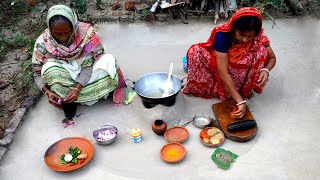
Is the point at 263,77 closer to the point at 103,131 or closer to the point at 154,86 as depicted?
the point at 154,86

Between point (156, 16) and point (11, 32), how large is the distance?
1.93m

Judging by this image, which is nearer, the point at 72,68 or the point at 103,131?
the point at 103,131

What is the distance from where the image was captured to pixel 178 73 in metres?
3.97

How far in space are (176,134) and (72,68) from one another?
3.77ft

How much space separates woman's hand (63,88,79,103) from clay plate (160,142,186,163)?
93cm

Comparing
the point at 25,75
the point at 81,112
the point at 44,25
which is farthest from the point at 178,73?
the point at 44,25

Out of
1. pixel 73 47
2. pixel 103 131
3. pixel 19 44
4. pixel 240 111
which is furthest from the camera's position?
pixel 19 44

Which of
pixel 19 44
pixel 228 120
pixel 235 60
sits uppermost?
pixel 235 60

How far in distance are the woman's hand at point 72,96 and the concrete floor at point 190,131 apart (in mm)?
251

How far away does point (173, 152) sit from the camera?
2975mm

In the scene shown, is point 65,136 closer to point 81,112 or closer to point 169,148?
point 81,112

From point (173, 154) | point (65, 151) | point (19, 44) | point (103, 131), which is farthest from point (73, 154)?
point (19, 44)

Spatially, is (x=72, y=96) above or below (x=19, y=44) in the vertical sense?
above

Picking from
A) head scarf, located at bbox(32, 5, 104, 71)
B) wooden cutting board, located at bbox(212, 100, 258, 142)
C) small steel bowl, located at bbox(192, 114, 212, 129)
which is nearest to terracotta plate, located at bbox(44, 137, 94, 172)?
head scarf, located at bbox(32, 5, 104, 71)
